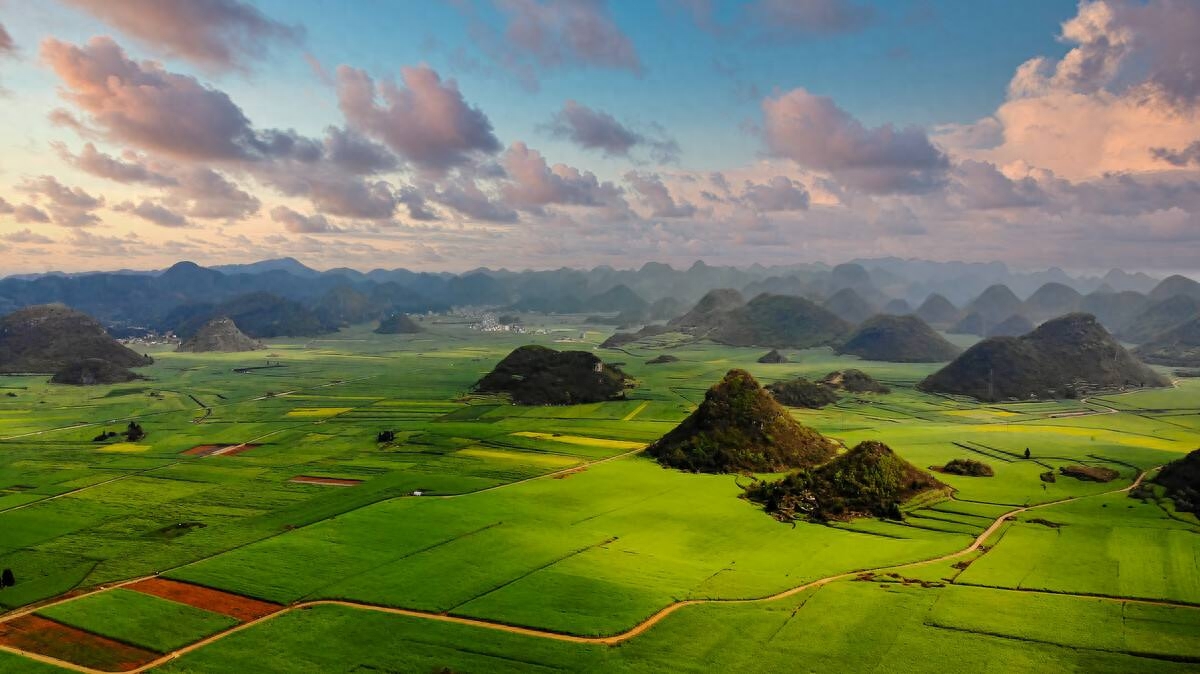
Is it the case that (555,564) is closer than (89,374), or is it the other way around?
(555,564)

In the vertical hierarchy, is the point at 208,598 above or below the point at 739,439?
below

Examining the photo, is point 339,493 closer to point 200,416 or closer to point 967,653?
point 967,653

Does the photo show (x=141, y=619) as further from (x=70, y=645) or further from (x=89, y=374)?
(x=89, y=374)

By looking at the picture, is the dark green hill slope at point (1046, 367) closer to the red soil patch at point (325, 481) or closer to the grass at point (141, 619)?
the red soil patch at point (325, 481)

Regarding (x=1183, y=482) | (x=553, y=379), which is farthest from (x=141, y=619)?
(x=553, y=379)

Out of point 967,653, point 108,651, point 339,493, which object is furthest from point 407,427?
point 967,653

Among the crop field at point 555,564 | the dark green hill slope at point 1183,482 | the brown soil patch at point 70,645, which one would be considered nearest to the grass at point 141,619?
the crop field at point 555,564

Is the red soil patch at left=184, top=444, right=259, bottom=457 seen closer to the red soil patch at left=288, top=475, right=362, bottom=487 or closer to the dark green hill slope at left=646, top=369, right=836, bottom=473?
the red soil patch at left=288, top=475, right=362, bottom=487
